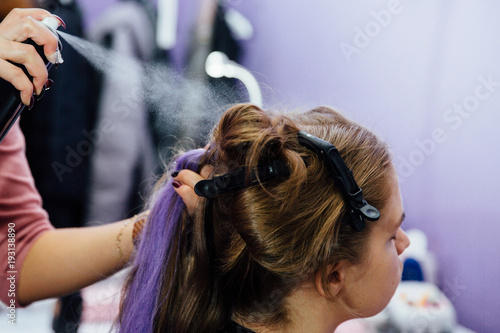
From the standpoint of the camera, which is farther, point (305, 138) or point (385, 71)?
point (385, 71)

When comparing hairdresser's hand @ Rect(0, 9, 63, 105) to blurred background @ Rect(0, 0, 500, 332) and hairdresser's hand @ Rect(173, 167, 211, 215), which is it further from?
blurred background @ Rect(0, 0, 500, 332)

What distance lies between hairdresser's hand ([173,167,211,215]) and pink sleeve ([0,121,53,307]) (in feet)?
1.62

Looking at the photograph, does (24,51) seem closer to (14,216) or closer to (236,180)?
(236,180)

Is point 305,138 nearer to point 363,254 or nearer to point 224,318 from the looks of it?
point 363,254

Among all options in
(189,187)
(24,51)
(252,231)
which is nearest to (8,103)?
(24,51)

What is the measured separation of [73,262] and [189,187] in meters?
0.42

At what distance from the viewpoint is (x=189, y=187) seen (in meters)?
0.78

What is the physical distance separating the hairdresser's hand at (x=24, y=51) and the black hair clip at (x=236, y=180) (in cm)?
29

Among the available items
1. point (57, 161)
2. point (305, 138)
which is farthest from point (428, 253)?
point (57, 161)

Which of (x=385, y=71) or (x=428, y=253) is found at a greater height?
(x=385, y=71)

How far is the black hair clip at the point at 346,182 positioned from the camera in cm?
72

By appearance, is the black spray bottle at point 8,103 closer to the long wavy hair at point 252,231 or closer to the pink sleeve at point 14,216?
the long wavy hair at point 252,231

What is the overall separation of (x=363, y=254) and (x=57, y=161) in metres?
1.32

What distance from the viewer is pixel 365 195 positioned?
2.63 ft
